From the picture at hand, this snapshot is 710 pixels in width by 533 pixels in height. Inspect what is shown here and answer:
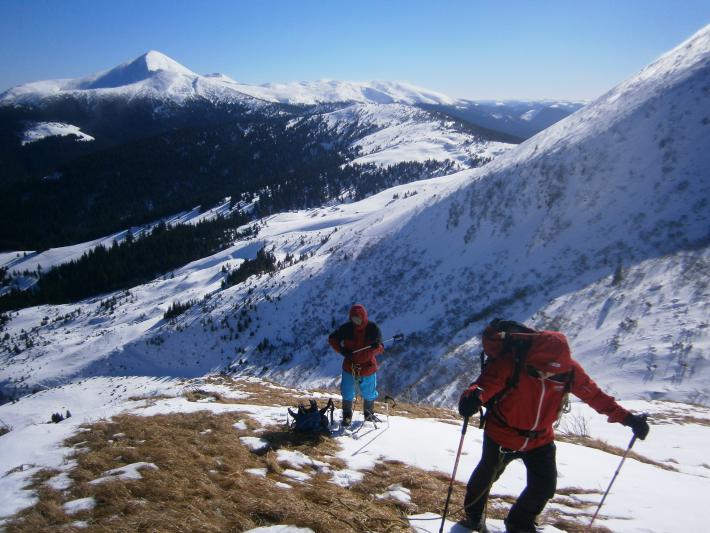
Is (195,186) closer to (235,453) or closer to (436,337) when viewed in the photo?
(436,337)

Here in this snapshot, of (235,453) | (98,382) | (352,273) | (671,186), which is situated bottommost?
(98,382)

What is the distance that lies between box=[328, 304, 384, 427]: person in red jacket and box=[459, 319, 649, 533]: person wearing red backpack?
13.1 feet

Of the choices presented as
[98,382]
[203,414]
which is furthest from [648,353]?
[98,382]

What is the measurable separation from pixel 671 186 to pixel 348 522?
28.7 meters

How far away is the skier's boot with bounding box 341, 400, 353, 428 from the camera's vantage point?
8414mm

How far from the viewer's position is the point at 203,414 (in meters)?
8.83

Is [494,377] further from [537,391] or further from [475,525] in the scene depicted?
[475,525]

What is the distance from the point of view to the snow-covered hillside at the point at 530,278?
19.0 metres

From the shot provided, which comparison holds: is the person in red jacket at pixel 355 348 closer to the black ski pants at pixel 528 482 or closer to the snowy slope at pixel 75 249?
the black ski pants at pixel 528 482

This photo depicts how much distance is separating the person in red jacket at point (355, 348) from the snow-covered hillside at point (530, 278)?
12.2 metres

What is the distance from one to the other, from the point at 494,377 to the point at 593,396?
3.51 feet

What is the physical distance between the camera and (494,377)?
4.17 m

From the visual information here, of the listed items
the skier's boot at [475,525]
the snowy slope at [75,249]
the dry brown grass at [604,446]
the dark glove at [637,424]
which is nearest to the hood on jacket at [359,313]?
the skier's boot at [475,525]

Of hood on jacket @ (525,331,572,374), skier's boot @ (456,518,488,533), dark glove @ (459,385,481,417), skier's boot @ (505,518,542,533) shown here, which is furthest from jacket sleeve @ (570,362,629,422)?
skier's boot @ (456,518,488,533)
